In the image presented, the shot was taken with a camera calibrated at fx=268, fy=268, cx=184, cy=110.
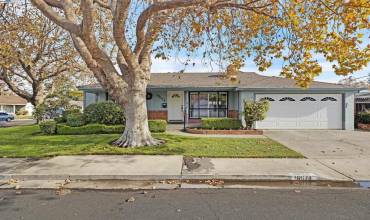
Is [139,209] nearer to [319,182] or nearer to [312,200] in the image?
[312,200]

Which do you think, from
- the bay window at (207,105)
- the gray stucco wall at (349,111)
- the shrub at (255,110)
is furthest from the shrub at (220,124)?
the gray stucco wall at (349,111)

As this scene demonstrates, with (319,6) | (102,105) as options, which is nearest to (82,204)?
(319,6)

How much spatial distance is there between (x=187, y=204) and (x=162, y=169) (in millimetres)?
2320

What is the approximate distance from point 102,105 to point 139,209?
12.0 m

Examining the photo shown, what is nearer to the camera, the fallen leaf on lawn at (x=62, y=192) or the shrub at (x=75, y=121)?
the fallen leaf on lawn at (x=62, y=192)

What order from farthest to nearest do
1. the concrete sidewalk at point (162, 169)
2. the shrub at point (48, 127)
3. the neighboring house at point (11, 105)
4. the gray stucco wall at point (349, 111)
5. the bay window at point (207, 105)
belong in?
the neighboring house at point (11, 105), the bay window at point (207, 105), the gray stucco wall at point (349, 111), the shrub at point (48, 127), the concrete sidewalk at point (162, 169)

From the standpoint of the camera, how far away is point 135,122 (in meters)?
10.2

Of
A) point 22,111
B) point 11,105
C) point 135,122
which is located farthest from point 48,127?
point 11,105

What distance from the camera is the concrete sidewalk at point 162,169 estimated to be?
6.50 metres

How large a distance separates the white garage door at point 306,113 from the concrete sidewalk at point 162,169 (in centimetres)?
911

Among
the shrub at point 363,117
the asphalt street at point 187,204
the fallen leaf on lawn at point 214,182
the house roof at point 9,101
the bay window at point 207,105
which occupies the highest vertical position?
the house roof at point 9,101

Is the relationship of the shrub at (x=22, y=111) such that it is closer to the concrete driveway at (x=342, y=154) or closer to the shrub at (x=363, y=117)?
the concrete driveway at (x=342, y=154)

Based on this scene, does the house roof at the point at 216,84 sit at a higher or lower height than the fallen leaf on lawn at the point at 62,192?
higher

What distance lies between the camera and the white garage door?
16922 millimetres
